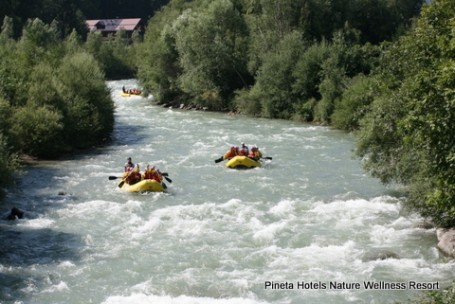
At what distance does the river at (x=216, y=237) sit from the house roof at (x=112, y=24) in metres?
86.9

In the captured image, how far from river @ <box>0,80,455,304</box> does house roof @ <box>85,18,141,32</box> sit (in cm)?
8686

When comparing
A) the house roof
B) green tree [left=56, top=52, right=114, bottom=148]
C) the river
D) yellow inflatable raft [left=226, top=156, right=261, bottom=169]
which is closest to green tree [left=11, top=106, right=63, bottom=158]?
the river

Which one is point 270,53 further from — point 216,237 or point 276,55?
point 216,237

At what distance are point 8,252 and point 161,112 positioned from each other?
30.9 meters

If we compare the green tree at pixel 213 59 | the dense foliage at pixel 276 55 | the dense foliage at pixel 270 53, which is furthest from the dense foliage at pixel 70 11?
the green tree at pixel 213 59

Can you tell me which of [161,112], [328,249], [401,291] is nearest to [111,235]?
[328,249]

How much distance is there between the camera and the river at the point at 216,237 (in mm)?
13383

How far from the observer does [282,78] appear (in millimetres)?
41531

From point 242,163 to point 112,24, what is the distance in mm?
93446

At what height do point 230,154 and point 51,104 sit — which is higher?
point 51,104

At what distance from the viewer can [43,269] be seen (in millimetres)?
14742

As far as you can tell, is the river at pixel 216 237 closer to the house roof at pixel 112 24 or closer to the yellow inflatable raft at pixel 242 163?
the yellow inflatable raft at pixel 242 163

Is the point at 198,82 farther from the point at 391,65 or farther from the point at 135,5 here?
the point at 135,5

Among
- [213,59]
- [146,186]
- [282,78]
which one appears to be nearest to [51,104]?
[146,186]
